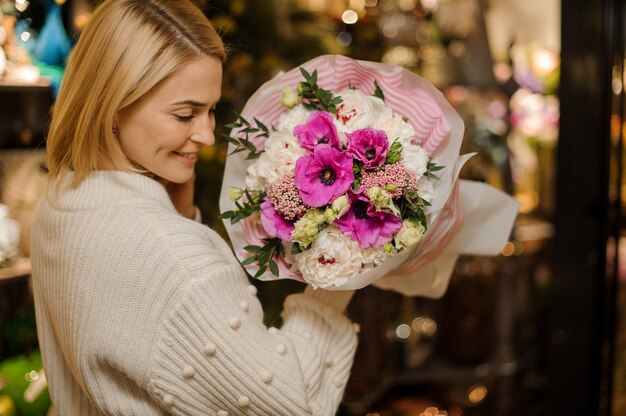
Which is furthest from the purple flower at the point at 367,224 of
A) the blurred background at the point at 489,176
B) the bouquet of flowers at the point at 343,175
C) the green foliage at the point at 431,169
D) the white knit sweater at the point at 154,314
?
the blurred background at the point at 489,176

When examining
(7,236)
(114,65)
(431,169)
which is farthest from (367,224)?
(7,236)

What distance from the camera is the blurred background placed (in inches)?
84.4

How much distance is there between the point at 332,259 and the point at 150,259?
309 millimetres

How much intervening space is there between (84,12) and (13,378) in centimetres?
116

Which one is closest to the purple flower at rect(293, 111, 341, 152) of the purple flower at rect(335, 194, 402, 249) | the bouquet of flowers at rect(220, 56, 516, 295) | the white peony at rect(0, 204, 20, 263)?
the bouquet of flowers at rect(220, 56, 516, 295)

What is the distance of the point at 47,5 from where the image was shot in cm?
205

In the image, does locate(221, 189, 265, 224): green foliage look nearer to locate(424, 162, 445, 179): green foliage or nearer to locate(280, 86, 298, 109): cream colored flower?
locate(280, 86, 298, 109): cream colored flower

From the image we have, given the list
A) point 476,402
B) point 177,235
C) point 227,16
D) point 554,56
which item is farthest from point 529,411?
point 177,235

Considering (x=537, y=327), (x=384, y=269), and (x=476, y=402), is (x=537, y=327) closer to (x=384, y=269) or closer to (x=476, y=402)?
(x=476, y=402)

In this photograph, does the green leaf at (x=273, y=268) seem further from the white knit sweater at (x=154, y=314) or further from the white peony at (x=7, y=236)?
the white peony at (x=7, y=236)

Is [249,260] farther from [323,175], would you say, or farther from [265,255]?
[323,175]

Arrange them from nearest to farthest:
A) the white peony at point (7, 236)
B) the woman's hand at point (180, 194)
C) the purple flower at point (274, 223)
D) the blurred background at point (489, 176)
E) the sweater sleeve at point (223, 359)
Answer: the sweater sleeve at point (223, 359) < the purple flower at point (274, 223) < the woman's hand at point (180, 194) < the white peony at point (7, 236) < the blurred background at point (489, 176)

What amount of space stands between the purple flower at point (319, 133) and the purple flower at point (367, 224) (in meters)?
0.11

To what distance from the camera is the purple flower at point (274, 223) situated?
3.89 ft
